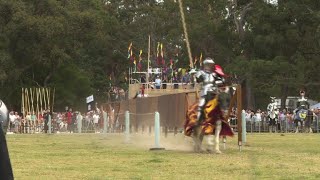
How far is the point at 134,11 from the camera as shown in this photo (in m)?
107

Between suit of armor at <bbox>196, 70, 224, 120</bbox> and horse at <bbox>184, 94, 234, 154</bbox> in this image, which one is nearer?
suit of armor at <bbox>196, 70, 224, 120</bbox>

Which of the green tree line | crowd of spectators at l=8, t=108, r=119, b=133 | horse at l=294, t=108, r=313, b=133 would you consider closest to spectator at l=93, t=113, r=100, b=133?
crowd of spectators at l=8, t=108, r=119, b=133

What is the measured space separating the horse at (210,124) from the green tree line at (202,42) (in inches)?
1900

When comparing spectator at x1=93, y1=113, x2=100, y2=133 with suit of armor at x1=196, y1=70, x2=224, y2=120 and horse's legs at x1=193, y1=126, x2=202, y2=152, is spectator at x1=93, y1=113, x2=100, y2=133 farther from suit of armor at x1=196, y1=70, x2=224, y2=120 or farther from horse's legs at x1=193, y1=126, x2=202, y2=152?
suit of armor at x1=196, y1=70, x2=224, y2=120

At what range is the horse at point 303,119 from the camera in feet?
177

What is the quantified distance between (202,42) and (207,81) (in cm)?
6246

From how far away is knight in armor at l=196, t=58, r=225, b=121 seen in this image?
20.2m

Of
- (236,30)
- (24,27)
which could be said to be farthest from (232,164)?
(236,30)

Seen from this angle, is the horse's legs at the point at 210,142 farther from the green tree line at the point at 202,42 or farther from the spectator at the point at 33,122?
the green tree line at the point at 202,42

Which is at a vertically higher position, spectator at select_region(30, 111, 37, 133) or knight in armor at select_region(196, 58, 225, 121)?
spectator at select_region(30, 111, 37, 133)

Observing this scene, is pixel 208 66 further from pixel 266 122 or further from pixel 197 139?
pixel 266 122

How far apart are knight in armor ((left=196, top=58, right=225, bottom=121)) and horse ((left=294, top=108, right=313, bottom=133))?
33.8 m

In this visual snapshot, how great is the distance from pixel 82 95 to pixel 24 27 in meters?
13.8

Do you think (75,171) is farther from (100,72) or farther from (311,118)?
(100,72)
